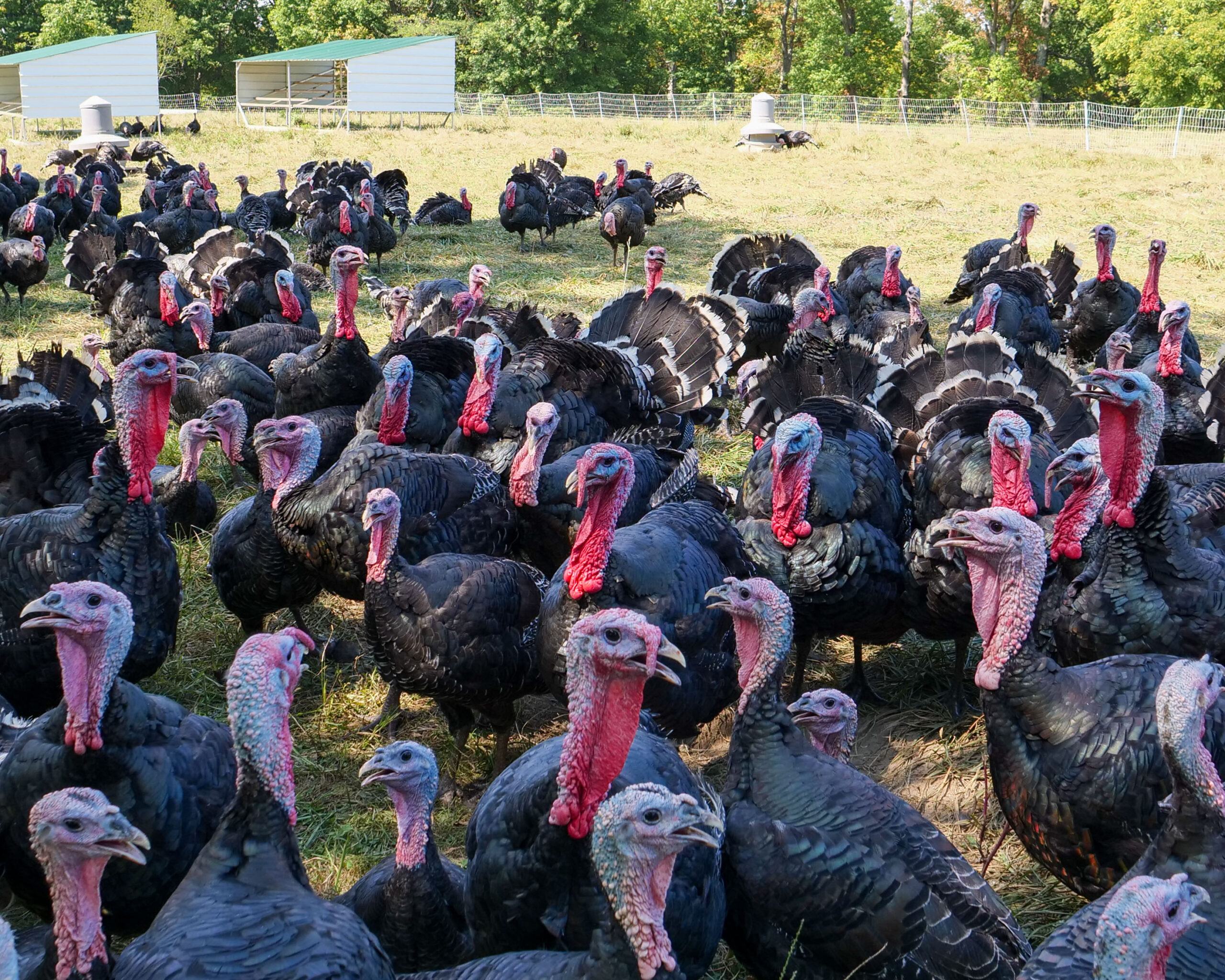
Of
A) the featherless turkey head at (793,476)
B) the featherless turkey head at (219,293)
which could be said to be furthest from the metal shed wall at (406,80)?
the featherless turkey head at (793,476)

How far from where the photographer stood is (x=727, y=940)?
→ 3352mm

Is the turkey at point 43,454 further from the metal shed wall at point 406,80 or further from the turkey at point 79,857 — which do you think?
the metal shed wall at point 406,80

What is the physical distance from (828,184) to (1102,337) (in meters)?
13.3

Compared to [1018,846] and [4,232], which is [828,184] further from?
[1018,846]

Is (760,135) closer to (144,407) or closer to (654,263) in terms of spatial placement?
(654,263)

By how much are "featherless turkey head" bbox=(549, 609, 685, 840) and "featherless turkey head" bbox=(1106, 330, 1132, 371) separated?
5270 mm

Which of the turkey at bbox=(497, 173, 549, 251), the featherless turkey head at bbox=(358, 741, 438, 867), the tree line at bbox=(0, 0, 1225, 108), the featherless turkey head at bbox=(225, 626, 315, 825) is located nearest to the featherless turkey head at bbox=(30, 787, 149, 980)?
the featherless turkey head at bbox=(225, 626, 315, 825)

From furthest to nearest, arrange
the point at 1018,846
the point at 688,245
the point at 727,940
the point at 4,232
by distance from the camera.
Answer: the point at 688,245
the point at 4,232
the point at 1018,846
the point at 727,940

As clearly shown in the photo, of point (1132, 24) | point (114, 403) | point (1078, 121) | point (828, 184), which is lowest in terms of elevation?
point (114, 403)

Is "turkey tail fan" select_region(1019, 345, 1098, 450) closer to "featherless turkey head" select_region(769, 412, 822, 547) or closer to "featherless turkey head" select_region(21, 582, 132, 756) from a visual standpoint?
"featherless turkey head" select_region(769, 412, 822, 547)

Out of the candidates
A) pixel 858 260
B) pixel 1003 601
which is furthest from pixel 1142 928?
pixel 858 260

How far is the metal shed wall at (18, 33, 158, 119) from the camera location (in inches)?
1325

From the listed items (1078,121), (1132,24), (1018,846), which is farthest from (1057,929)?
(1132,24)

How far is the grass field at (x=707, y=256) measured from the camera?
4.60m
